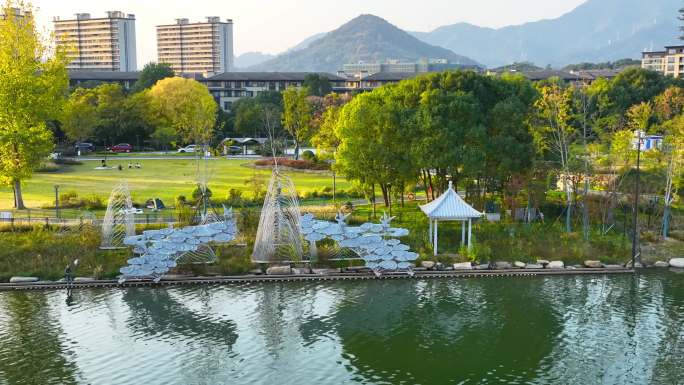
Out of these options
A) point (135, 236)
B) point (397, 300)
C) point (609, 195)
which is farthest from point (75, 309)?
point (609, 195)

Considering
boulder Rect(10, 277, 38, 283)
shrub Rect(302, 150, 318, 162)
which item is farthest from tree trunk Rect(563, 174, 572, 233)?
shrub Rect(302, 150, 318, 162)

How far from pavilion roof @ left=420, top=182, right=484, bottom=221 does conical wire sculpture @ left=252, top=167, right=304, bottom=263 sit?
6.46 m

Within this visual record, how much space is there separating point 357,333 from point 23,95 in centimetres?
2544

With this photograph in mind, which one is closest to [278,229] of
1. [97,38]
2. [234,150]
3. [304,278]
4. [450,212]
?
[304,278]

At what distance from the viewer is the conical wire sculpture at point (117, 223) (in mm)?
30555

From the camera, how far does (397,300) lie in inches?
1030

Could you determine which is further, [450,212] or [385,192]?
[385,192]

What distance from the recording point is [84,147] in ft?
243

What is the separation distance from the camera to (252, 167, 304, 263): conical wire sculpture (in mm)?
28844

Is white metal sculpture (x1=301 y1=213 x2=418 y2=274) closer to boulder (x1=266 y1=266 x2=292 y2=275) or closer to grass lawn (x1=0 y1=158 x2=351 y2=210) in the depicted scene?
boulder (x1=266 y1=266 x2=292 y2=275)

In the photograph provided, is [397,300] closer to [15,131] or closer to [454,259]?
[454,259]

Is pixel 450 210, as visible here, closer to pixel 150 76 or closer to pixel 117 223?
pixel 117 223

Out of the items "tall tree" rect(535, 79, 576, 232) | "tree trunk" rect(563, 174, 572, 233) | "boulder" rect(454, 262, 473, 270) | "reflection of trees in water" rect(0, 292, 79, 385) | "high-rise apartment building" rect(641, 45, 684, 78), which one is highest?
"high-rise apartment building" rect(641, 45, 684, 78)

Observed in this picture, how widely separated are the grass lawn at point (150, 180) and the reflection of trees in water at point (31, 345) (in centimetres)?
1556
